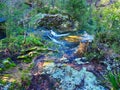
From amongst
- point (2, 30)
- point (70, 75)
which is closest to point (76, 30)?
point (2, 30)

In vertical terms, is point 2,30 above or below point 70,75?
below

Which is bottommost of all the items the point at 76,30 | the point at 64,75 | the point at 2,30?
the point at 76,30

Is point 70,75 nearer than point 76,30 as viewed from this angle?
Yes

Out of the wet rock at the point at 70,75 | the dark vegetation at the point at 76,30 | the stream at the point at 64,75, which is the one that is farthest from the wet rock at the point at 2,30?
the wet rock at the point at 70,75

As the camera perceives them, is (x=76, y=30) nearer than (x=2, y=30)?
No

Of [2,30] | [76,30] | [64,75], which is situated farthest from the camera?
[76,30]

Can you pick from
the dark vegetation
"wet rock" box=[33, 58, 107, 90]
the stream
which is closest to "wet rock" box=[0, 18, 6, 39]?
the dark vegetation

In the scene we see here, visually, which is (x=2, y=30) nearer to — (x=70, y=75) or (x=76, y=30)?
(x=76, y=30)

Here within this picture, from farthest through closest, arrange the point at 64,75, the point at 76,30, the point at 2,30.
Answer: the point at 76,30 < the point at 2,30 < the point at 64,75

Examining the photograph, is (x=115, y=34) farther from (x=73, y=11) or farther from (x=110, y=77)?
(x=73, y=11)

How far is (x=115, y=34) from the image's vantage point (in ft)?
25.8

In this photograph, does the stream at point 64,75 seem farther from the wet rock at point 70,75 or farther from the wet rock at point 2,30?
the wet rock at point 2,30

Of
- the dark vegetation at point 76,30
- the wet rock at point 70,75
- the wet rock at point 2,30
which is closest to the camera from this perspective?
the wet rock at point 70,75

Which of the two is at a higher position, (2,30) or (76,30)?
(2,30)
